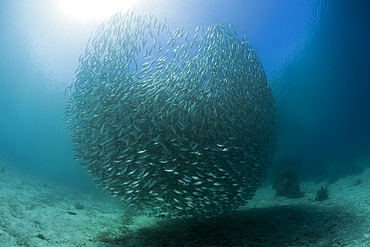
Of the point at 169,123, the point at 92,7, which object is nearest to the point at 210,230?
the point at 169,123

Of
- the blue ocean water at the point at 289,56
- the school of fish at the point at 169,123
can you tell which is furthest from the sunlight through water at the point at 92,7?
the school of fish at the point at 169,123

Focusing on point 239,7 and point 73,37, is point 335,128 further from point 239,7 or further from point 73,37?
point 73,37

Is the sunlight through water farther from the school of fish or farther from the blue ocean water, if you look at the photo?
the school of fish

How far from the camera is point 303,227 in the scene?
4.75 meters

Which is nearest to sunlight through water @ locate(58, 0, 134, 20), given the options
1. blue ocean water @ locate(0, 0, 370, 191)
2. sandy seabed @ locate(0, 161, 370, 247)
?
blue ocean water @ locate(0, 0, 370, 191)

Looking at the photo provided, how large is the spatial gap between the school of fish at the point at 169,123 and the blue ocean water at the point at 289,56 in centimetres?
1077

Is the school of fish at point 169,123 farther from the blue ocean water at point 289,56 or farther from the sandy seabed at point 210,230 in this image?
the blue ocean water at point 289,56

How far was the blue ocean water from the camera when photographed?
662 inches

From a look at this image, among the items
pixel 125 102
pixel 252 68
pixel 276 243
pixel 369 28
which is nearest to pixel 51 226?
pixel 125 102

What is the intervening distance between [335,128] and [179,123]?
1409 inches

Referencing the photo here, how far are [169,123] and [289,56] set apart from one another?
2409cm

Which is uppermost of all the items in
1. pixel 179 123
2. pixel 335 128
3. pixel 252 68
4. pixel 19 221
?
pixel 335 128

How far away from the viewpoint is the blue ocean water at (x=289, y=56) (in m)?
16.8

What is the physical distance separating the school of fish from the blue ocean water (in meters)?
10.8
